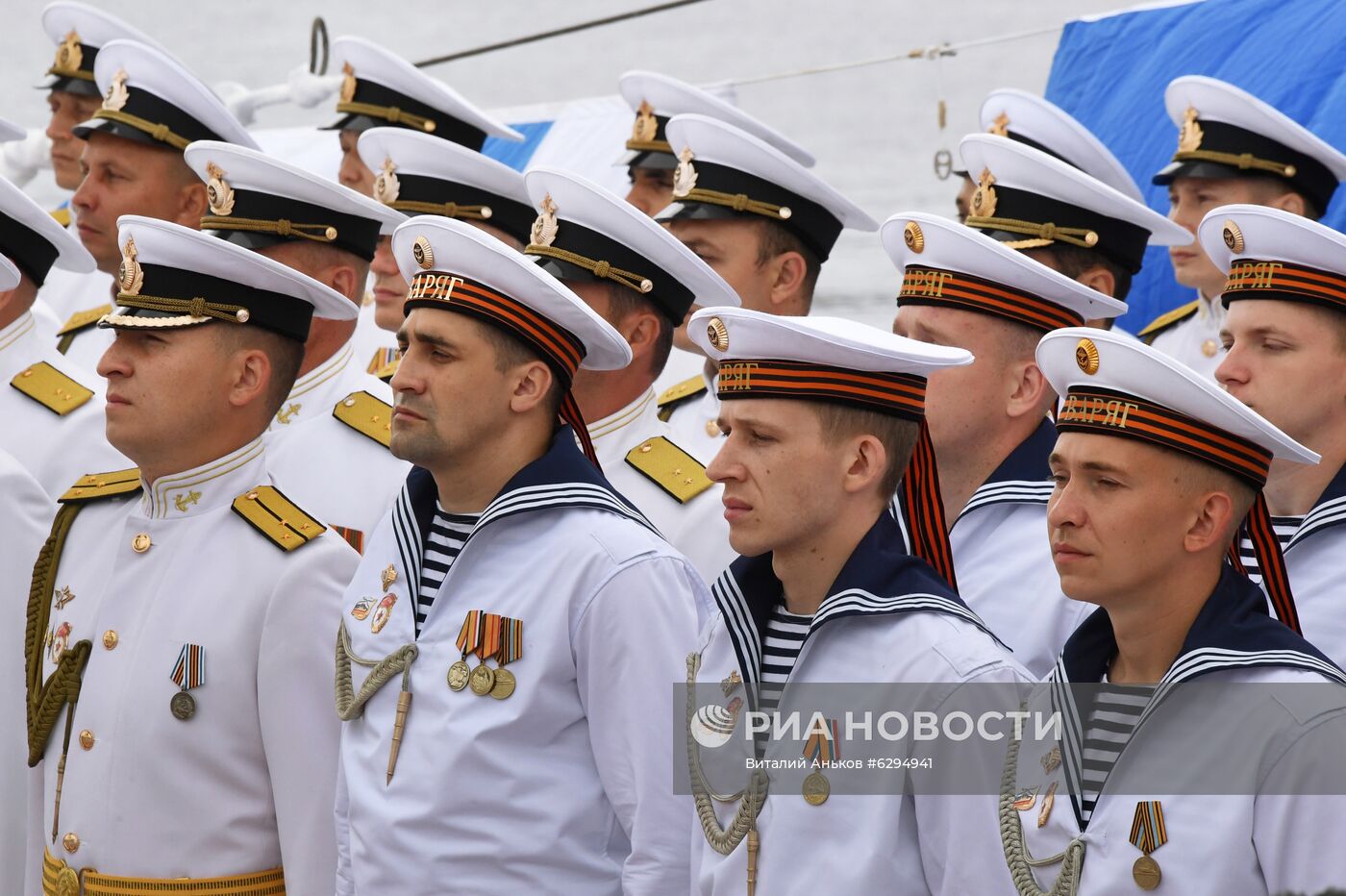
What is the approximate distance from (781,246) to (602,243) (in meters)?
0.73

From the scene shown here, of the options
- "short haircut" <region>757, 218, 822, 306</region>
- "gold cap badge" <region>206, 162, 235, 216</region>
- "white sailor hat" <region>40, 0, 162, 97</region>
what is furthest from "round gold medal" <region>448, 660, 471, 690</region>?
"white sailor hat" <region>40, 0, 162, 97</region>

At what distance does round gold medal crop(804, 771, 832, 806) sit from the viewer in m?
2.71

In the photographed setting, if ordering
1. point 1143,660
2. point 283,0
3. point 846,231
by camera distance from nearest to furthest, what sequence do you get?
point 1143,660 < point 846,231 < point 283,0

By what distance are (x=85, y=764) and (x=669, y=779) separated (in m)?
1.08

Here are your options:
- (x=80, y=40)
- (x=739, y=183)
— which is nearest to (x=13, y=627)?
(x=739, y=183)

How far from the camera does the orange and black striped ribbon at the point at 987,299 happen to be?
3.68m

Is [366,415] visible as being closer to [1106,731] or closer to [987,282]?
[987,282]

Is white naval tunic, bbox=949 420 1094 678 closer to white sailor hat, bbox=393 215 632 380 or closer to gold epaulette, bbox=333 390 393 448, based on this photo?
white sailor hat, bbox=393 215 632 380

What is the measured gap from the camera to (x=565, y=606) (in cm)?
305

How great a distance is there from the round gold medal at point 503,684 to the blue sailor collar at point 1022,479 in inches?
40.5

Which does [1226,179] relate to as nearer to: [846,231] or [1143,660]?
[1143,660]

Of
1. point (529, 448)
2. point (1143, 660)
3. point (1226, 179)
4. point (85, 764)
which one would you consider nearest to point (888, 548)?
point (1143, 660)

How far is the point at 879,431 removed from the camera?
2930mm

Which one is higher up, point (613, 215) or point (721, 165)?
point (721, 165)
